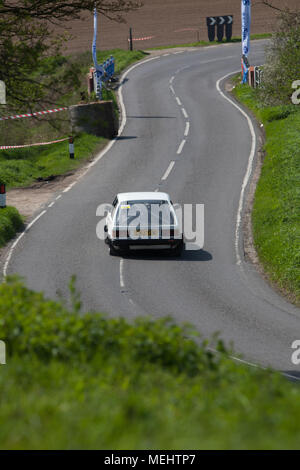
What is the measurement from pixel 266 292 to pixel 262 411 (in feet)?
40.3

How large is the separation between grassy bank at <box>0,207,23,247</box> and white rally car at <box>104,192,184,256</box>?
330cm

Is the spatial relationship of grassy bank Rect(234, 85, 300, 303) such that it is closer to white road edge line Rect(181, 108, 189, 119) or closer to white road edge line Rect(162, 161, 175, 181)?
white road edge line Rect(162, 161, 175, 181)

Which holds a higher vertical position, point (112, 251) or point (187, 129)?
point (187, 129)

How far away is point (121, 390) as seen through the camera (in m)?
6.55

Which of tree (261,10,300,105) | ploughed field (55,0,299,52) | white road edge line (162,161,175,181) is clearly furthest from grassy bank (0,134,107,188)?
ploughed field (55,0,299,52)

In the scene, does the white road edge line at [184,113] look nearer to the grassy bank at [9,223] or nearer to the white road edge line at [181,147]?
the white road edge line at [181,147]

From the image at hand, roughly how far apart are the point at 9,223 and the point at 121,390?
16391mm

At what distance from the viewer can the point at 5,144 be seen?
1352 inches

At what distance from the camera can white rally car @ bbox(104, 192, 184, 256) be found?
19.5 meters

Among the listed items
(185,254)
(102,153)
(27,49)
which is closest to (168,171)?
(102,153)

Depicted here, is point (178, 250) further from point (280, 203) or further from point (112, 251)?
point (280, 203)

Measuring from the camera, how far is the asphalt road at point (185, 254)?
16125mm
